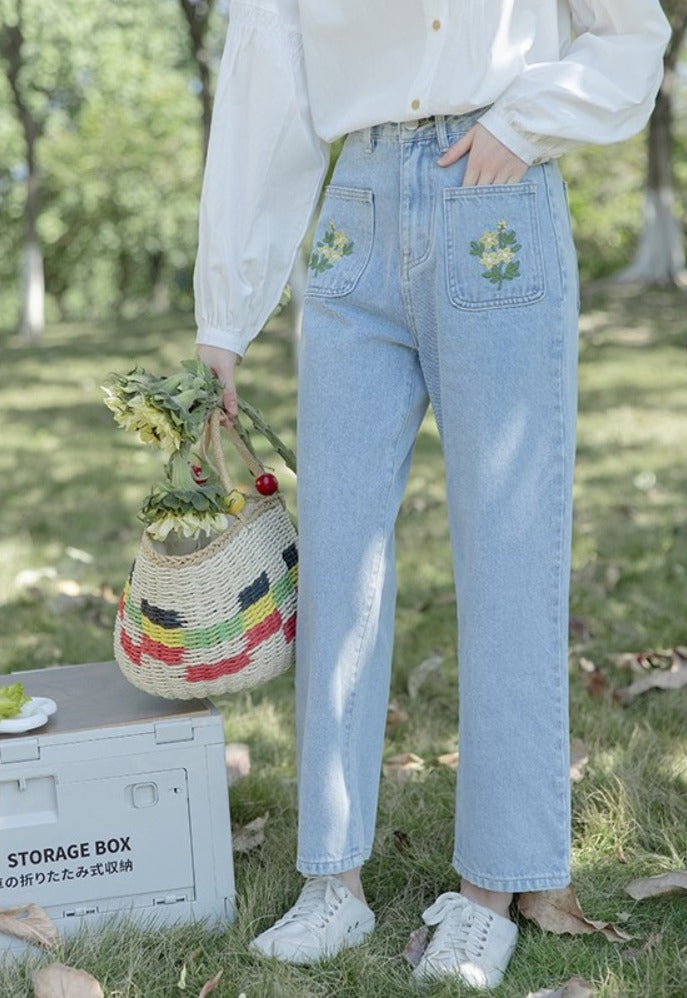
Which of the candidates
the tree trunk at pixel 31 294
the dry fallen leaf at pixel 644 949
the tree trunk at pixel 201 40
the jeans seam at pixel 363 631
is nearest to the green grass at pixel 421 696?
the dry fallen leaf at pixel 644 949

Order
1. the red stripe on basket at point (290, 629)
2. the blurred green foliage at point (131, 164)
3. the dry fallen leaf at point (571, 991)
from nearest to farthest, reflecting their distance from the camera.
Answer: the dry fallen leaf at point (571, 991) < the red stripe on basket at point (290, 629) < the blurred green foliage at point (131, 164)

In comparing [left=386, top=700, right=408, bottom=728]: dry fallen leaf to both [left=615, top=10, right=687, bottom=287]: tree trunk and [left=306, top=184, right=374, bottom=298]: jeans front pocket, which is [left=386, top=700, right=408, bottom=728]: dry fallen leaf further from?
[left=615, top=10, right=687, bottom=287]: tree trunk

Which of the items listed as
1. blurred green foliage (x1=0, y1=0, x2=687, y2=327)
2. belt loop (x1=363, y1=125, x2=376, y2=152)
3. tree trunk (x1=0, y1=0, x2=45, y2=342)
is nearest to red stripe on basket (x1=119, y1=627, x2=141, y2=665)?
belt loop (x1=363, y1=125, x2=376, y2=152)

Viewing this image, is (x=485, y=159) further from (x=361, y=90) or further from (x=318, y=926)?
(x=318, y=926)

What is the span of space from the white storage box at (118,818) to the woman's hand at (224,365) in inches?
21.6

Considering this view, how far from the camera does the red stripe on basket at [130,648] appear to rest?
223 centimetres

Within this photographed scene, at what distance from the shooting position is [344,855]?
7.25 feet

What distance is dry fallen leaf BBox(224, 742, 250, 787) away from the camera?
2.83 m

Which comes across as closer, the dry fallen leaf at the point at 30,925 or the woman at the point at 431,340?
the woman at the point at 431,340

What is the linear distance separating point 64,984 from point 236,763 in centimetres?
91

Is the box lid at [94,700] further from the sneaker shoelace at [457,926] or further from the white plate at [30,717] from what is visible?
the sneaker shoelace at [457,926]

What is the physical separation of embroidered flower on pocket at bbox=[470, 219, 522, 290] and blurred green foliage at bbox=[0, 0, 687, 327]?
16621 millimetres

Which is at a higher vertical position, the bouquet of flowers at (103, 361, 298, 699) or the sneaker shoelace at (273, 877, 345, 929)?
the bouquet of flowers at (103, 361, 298, 699)

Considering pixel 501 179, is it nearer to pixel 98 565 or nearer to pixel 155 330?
pixel 98 565
